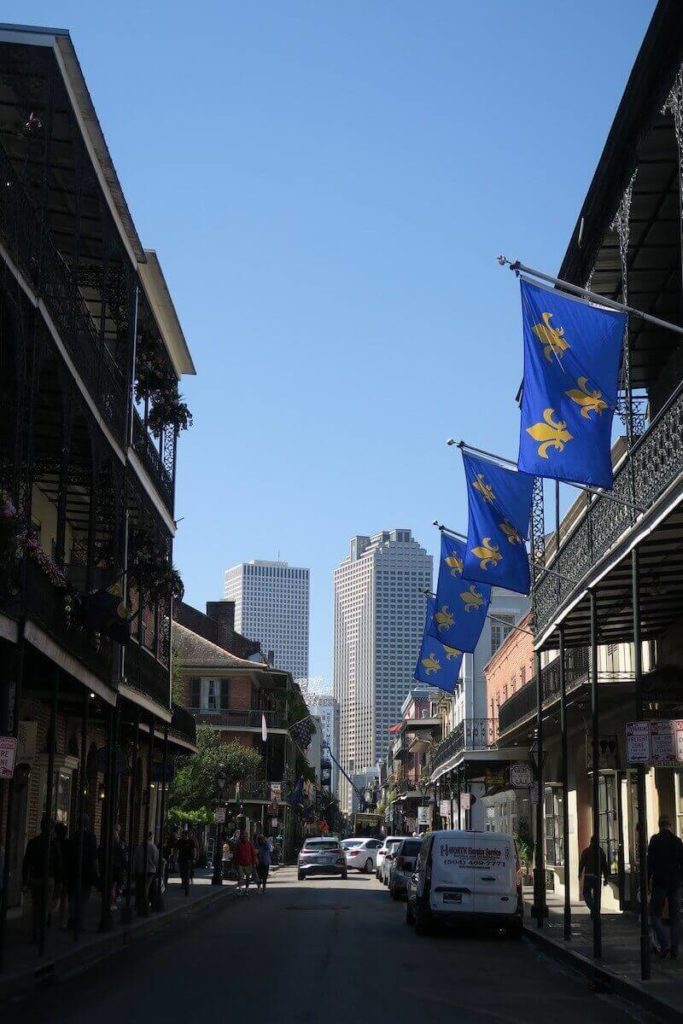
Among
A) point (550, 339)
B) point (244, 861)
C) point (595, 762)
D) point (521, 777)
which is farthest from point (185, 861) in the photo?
point (550, 339)

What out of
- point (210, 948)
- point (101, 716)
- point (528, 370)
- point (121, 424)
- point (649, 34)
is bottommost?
point (210, 948)

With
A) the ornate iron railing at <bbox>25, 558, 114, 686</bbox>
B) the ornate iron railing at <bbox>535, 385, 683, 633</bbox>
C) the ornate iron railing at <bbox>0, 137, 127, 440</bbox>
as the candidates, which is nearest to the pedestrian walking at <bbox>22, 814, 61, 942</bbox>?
the ornate iron railing at <bbox>25, 558, 114, 686</bbox>

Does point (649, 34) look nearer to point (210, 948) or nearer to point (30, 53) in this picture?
point (30, 53)

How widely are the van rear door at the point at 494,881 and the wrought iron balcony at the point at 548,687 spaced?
367cm

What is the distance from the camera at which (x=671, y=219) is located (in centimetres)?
1862

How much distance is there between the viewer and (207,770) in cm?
5962

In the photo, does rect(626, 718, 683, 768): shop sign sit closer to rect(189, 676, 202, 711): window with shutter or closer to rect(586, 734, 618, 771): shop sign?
rect(586, 734, 618, 771): shop sign

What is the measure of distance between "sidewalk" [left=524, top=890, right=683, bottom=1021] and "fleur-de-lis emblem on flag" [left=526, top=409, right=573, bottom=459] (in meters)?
5.44

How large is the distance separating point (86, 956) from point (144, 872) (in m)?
7.24

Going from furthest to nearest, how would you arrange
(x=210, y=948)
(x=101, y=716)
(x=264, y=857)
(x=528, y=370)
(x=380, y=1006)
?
(x=264, y=857) < (x=101, y=716) < (x=210, y=948) < (x=528, y=370) < (x=380, y=1006)

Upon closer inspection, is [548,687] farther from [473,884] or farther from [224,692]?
[224,692]

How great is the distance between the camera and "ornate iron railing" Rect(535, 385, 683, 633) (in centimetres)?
1412

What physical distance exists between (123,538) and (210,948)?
7.47 meters

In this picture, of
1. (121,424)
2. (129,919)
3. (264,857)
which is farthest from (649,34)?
(264,857)
